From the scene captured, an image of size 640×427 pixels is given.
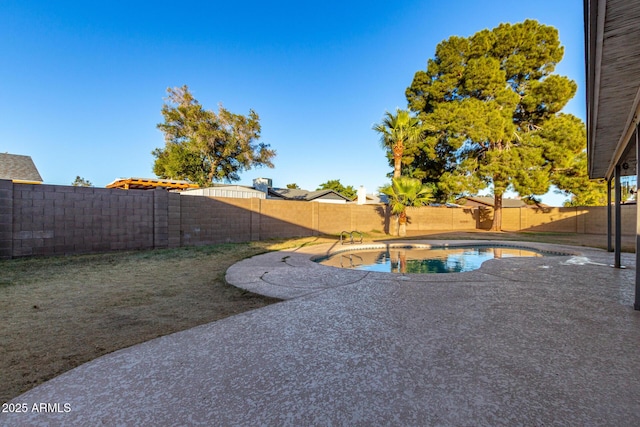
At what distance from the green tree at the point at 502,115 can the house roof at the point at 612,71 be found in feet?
42.4

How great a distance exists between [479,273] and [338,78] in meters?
15.6

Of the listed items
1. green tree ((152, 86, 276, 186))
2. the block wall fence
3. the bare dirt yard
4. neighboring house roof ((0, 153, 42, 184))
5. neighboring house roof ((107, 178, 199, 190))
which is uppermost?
green tree ((152, 86, 276, 186))

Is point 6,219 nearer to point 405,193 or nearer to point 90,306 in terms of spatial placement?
point 90,306

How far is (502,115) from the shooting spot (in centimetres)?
1678

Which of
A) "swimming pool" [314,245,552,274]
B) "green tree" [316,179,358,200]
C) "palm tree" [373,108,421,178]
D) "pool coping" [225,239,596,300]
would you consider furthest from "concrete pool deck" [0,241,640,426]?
"green tree" [316,179,358,200]

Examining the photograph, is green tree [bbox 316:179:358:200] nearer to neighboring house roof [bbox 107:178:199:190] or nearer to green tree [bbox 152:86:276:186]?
green tree [bbox 152:86:276:186]

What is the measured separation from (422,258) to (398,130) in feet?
25.3

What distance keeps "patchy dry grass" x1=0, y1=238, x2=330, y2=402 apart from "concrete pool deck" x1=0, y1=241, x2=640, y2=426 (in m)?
0.31

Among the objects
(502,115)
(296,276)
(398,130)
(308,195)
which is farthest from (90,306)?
(308,195)

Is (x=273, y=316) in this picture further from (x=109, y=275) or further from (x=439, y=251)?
(x=439, y=251)

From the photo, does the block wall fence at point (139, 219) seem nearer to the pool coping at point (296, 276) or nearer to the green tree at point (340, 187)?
the pool coping at point (296, 276)

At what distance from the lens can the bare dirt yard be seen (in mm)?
2359

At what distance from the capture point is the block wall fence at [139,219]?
21.8 feet

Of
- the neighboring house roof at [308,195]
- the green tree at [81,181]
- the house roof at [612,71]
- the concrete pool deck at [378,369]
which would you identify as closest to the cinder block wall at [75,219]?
the concrete pool deck at [378,369]
